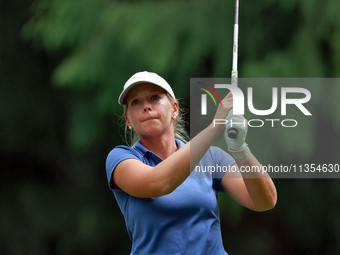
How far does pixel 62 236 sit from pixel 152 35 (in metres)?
1.83

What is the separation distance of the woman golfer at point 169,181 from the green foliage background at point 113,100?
1.67 m

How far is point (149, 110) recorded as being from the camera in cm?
184

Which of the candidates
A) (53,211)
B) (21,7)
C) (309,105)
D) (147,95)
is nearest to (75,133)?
(53,211)

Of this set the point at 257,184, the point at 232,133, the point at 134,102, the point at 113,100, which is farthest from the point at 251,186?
the point at 113,100

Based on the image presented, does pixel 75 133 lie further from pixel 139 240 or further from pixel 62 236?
pixel 139 240

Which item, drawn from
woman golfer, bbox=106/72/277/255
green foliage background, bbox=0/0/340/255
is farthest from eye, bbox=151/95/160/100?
green foliage background, bbox=0/0/340/255

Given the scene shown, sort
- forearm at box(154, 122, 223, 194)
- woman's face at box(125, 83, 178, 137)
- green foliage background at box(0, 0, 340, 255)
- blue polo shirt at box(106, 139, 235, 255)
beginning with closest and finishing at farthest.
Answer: forearm at box(154, 122, 223, 194) < blue polo shirt at box(106, 139, 235, 255) < woman's face at box(125, 83, 178, 137) < green foliage background at box(0, 0, 340, 255)

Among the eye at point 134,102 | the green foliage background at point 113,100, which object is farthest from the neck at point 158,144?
the green foliage background at point 113,100

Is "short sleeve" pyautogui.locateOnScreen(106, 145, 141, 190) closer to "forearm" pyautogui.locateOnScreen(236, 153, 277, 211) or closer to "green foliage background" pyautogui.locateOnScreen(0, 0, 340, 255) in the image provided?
"forearm" pyautogui.locateOnScreen(236, 153, 277, 211)

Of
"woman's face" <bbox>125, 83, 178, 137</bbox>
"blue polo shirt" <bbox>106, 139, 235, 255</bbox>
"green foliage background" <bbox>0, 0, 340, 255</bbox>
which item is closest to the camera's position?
"blue polo shirt" <bbox>106, 139, 235, 255</bbox>

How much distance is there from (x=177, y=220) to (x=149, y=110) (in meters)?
0.33

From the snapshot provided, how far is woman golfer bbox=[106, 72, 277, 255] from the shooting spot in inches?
65.3

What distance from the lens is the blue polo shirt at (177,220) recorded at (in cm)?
173

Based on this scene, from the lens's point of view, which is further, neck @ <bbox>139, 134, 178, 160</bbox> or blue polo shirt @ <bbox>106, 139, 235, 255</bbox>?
neck @ <bbox>139, 134, 178, 160</bbox>
